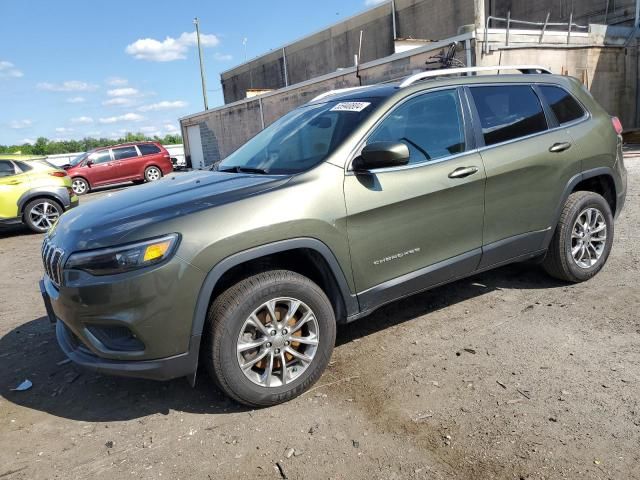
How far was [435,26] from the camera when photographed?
90.8 feet

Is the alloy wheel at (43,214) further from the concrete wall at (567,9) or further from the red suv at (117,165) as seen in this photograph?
the concrete wall at (567,9)

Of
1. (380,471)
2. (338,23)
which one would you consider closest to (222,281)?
(380,471)

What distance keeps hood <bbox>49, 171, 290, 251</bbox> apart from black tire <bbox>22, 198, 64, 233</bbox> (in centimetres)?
732

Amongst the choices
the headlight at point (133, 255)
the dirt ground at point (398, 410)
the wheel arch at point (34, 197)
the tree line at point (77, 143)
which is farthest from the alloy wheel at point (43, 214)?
the tree line at point (77, 143)

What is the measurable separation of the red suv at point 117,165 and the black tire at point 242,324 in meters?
18.5

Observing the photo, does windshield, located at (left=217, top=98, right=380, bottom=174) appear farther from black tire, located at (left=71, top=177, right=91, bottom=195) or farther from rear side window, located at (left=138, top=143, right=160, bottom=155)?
rear side window, located at (left=138, top=143, right=160, bottom=155)

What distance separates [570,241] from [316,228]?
2.51 metres

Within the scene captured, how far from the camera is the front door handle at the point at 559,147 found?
4006 millimetres

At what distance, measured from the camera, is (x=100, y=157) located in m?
19.7

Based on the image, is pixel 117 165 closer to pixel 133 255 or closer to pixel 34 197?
pixel 34 197

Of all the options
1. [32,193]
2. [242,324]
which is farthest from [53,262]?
[32,193]

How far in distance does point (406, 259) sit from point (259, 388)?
1.24m

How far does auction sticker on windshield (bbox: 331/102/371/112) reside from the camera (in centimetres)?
345

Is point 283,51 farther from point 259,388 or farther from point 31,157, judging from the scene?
point 259,388
